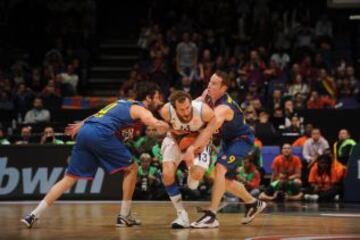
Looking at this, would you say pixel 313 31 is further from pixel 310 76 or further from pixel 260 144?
pixel 260 144

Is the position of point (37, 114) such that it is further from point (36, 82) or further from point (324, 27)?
point (324, 27)

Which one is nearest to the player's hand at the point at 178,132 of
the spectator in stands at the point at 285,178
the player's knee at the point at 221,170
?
the player's knee at the point at 221,170

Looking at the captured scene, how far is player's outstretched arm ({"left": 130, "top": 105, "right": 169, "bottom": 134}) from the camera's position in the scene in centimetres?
927

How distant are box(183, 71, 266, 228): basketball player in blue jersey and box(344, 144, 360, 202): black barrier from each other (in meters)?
4.93

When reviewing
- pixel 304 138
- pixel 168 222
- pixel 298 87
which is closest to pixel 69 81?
pixel 298 87

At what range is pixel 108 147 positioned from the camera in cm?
1005

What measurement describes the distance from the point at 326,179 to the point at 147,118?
280 inches

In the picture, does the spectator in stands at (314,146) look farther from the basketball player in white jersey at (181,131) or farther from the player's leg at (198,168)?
the player's leg at (198,168)

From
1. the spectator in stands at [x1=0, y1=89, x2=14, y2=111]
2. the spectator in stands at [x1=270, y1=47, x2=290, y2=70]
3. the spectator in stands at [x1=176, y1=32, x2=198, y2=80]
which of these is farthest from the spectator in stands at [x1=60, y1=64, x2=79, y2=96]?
the spectator in stands at [x1=270, y1=47, x2=290, y2=70]

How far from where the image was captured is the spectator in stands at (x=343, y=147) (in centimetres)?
1617

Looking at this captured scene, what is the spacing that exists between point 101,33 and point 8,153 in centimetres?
956

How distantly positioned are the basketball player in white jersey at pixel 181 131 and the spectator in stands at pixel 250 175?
6.25m

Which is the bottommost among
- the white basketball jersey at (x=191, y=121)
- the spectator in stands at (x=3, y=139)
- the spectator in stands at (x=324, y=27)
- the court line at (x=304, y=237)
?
the court line at (x=304, y=237)

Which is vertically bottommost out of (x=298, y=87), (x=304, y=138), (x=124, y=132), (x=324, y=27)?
(x=304, y=138)
